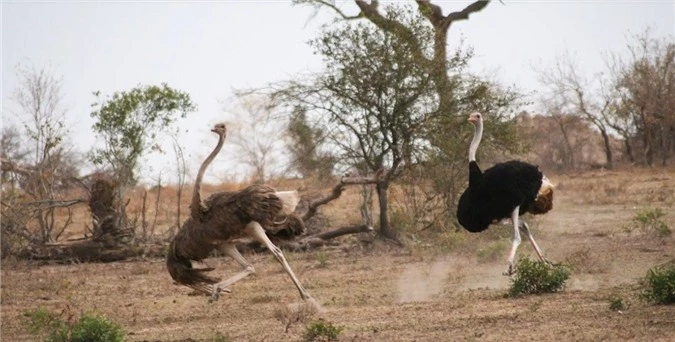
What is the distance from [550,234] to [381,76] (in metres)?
3.17

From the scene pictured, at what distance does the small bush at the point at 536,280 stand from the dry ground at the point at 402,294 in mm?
141

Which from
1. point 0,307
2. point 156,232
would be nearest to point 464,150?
point 156,232

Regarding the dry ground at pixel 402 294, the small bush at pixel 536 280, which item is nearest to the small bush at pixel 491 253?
the dry ground at pixel 402 294

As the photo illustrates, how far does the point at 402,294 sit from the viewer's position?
36.4 feet

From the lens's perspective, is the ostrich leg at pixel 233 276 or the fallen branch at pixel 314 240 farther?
the fallen branch at pixel 314 240

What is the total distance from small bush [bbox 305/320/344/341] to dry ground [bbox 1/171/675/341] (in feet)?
0.71

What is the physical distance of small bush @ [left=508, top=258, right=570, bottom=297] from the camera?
971cm

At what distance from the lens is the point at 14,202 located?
16.5 metres

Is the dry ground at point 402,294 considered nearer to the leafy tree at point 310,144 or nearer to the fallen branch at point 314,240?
the fallen branch at point 314,240

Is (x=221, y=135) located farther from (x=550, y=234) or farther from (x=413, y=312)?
(x=550, y=234)

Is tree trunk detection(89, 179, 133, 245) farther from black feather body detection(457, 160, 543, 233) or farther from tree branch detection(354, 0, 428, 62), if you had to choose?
black feather body detection(457, 160, 543, 233)

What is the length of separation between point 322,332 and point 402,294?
3256 millimetres

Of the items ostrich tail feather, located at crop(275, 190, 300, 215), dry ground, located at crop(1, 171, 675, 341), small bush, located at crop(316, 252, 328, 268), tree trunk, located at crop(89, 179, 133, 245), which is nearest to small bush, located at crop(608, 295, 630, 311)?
dry ground, located at crop(1, 171, 675, 341)

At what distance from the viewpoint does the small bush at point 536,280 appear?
971 centimetres
